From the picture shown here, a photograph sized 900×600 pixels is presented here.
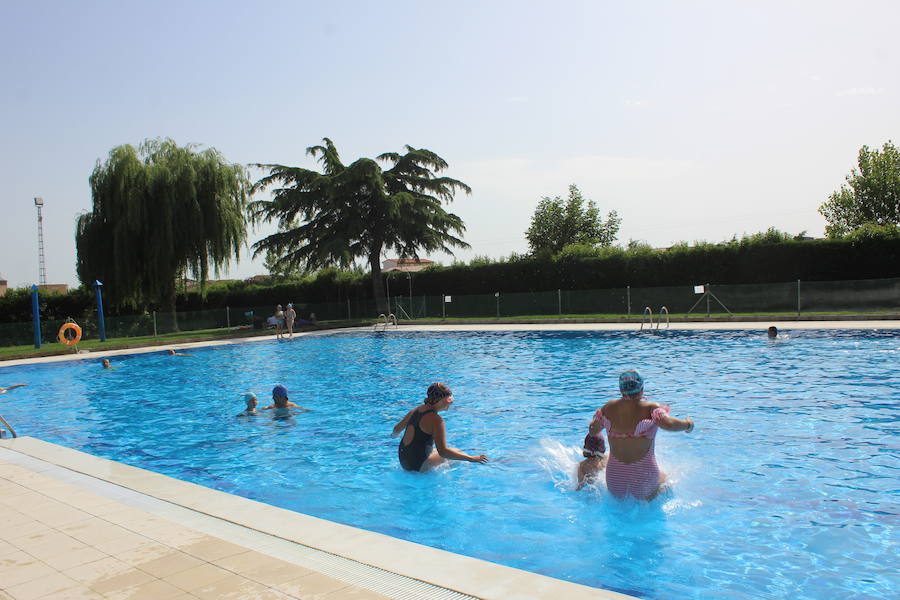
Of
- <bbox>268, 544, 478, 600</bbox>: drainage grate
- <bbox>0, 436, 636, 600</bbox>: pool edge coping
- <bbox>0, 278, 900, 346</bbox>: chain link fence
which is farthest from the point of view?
<bbox>0, 278, 900, 346</bbox>: chain link fence

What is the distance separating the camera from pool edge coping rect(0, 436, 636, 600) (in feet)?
12.5

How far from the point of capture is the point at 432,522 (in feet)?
21.3

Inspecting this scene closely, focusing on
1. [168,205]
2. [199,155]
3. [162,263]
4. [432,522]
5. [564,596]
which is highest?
[199,155]

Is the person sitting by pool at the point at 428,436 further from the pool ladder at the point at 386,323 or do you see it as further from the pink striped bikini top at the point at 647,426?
the pool ladder at the point at 386,323

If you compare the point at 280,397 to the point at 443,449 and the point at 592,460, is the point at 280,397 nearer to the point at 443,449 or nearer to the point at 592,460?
the point at 443,449

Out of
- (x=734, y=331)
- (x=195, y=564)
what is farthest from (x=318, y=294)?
(x=195, y=564)

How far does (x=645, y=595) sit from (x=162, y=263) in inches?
1334

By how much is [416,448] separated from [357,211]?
33.4 metres

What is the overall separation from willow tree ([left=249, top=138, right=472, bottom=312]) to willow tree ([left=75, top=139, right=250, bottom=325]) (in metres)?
3.61

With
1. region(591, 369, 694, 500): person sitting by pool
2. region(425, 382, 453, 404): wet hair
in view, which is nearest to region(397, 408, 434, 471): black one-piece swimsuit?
region(425, 382, 453, 404): wet hair

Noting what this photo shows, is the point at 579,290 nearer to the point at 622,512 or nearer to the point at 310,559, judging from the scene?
the point at 622,512

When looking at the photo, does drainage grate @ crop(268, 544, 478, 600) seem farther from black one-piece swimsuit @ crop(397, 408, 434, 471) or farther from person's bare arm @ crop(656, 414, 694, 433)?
black one-piece swimsuit @ crop(397, 408, 434, 471)

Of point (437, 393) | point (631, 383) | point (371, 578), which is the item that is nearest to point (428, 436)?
point (437, 393)

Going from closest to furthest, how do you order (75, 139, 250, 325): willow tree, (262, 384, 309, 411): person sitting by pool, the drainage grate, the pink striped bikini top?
the drainage grate < the pink striped bikini top < (262, 384, 309, 411): person sitting by pool < (75, 139, 250, 325): willow tree
